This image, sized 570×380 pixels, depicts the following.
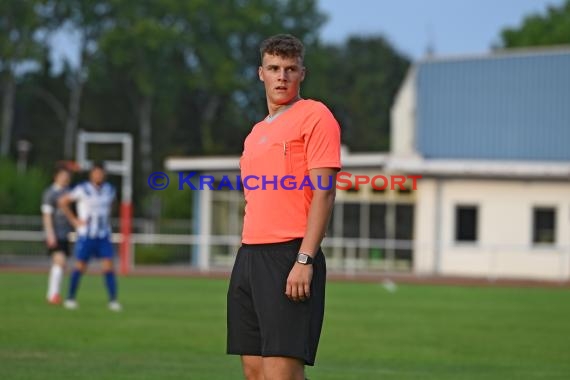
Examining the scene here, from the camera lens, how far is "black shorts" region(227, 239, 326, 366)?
5965 millimetres

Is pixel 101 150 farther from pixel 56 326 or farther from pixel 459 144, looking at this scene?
pixel 56 326

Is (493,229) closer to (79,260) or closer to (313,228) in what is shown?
(79,260)

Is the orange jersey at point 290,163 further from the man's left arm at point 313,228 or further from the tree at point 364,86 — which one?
the tree at point 364,86

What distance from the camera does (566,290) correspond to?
2900 centimetres

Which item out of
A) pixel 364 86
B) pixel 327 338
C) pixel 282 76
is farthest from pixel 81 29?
pixel 282 76

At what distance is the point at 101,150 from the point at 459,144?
33373mm

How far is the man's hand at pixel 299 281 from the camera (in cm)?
588

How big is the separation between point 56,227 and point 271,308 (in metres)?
13.9

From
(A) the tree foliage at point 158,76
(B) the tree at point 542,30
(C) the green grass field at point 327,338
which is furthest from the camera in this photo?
(B) the tree at point 542,30

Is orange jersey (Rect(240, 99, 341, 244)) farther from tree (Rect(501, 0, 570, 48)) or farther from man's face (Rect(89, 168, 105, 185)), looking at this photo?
tree (Rect(501, 0, 570, 48))

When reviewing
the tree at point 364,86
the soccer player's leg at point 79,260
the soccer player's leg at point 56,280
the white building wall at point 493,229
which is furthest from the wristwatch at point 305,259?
the tree at point 364,86

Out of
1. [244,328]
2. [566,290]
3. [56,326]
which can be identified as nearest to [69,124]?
[566,290]

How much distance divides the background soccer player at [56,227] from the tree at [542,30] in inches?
2278

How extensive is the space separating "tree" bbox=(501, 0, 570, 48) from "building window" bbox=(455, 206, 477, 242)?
36964 millimetres
